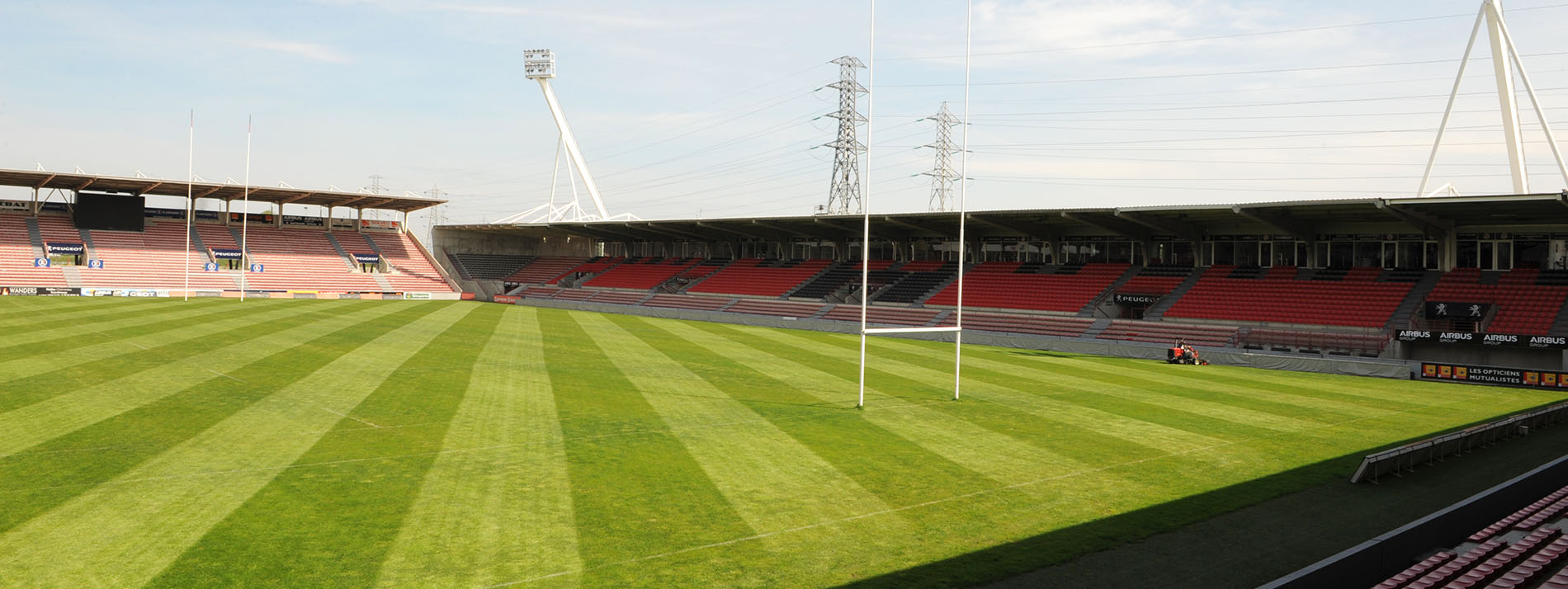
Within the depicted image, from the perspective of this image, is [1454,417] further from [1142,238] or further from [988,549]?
[1142,238]

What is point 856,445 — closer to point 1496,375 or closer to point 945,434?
point 945,434

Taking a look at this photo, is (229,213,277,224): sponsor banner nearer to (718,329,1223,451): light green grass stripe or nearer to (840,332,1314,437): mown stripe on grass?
(840,332,1314,437): mown stripe on grass

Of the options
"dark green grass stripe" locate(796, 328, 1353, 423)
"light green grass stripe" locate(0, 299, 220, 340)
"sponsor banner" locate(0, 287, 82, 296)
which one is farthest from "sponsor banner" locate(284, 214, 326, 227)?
"dark green grass stripe" locate(796, 328, 1353, 423)

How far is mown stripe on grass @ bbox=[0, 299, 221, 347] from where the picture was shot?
20.9 metres

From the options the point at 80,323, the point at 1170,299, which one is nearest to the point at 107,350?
the point at 80,323

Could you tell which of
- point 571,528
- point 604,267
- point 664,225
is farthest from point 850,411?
point 604,267

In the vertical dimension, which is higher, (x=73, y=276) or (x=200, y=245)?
(x=200, y=245)

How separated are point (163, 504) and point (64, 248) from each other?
61.2 m

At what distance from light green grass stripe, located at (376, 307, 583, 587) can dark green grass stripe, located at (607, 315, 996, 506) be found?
3.76 m

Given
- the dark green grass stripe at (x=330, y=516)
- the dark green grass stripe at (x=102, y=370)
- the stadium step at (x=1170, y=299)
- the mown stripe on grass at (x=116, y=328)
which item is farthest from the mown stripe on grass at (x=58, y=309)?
the stadium step at (x=1170, y=299)

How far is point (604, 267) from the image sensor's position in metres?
69.4

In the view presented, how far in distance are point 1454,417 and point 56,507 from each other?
23.7 metres

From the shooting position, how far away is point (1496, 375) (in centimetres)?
2509

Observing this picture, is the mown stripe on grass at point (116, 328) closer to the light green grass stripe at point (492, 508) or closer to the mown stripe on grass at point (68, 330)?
the mown stripe on grass at point (68, 330)
